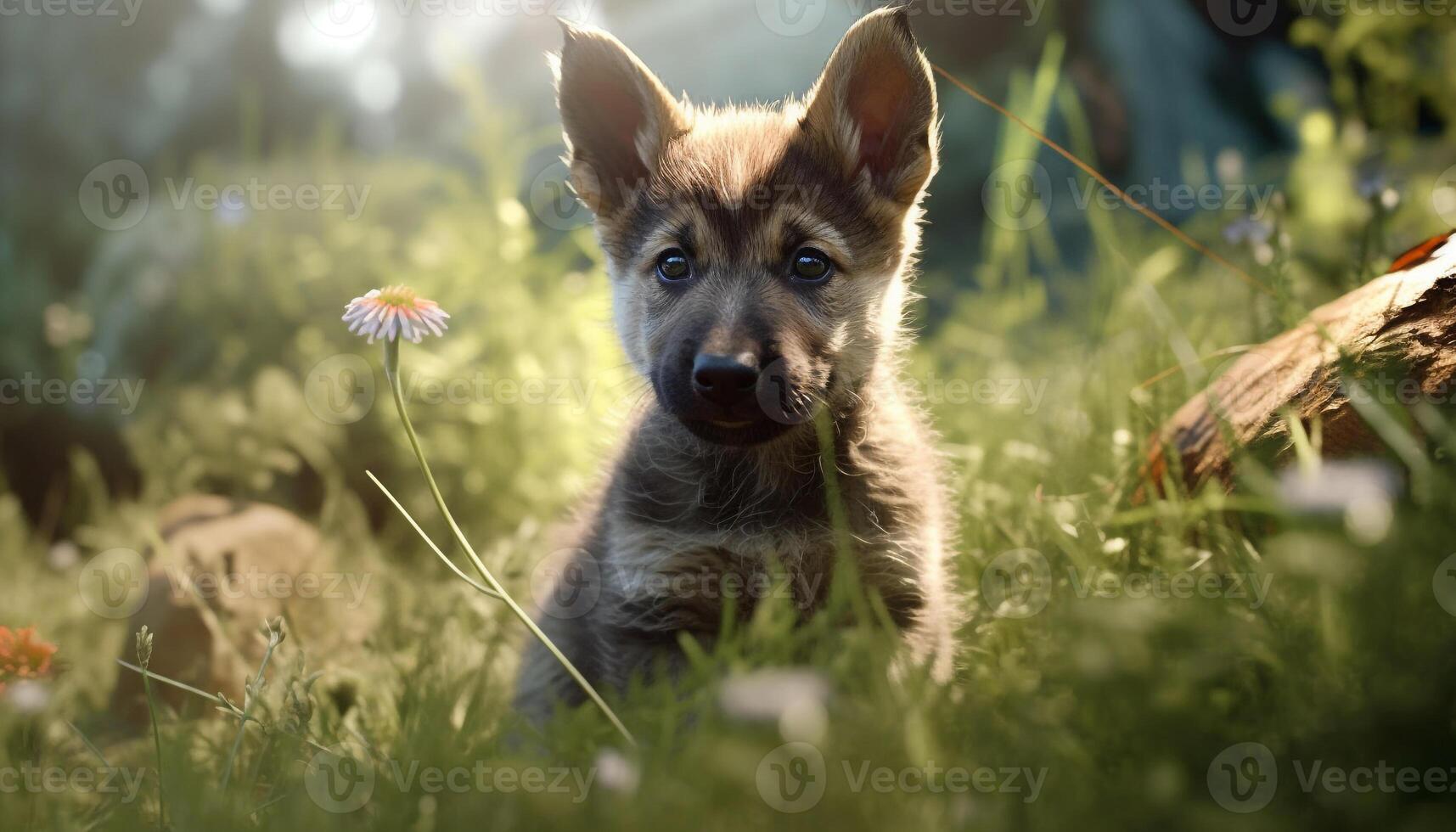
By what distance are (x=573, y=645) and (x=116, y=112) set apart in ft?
20.9

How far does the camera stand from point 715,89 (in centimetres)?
927

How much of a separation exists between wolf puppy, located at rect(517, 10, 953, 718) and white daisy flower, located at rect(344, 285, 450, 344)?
74 cm

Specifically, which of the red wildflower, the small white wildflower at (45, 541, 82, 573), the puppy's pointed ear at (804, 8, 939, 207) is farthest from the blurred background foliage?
the red wildflower

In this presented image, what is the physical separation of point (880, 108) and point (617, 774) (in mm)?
2408

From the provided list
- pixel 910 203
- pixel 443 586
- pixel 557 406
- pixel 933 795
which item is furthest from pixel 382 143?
pixel 933 795

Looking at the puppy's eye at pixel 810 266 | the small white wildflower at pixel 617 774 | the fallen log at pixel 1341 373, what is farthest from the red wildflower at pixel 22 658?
the fallen log at pixel 1341 373

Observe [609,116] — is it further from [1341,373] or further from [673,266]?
[1341,373]

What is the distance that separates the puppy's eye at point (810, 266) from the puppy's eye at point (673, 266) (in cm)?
36

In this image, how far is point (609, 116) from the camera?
346 cm

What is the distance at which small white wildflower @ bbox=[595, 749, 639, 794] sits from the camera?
5.59 ft

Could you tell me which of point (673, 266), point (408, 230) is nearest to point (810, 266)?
point (673, 266)

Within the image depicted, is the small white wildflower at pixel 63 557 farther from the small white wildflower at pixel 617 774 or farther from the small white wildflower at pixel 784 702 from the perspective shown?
the small white wildflower at pixel 784 702

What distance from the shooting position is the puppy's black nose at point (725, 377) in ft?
8.55

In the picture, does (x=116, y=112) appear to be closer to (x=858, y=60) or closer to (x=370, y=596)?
(x=370, y=596)
